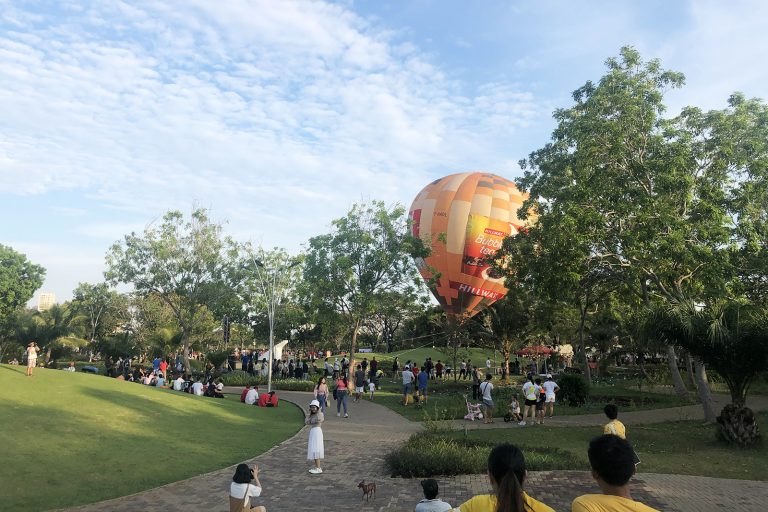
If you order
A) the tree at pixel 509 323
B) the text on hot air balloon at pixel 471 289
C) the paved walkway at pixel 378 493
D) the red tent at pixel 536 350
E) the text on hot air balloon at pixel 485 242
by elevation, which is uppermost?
the text on hot air balloon at pixel 485 242

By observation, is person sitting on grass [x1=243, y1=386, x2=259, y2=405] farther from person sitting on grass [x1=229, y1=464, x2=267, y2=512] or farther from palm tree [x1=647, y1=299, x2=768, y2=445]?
person sitting on grass [x1=229, y1=464, x2=267, y2=512]

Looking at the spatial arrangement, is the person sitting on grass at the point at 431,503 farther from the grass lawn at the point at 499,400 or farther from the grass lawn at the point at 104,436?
the grass lawn at the point at 499,400

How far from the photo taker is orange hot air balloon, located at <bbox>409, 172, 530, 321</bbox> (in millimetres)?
40875

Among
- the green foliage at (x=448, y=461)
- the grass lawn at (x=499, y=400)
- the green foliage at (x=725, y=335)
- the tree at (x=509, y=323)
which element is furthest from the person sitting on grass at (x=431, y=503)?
the tree at (x=509, y=323)

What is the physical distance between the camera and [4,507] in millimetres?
8570

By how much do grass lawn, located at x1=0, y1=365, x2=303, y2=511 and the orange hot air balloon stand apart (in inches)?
935

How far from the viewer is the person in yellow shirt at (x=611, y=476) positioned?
10.1 ft

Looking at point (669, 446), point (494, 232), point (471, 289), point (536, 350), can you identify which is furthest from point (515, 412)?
point (536, 350)

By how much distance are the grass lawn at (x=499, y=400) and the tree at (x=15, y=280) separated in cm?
4504

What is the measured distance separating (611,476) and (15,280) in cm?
6682

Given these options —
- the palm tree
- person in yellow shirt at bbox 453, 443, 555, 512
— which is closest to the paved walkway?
the palm tree

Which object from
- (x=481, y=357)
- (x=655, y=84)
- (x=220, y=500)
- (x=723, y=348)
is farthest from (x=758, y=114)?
(x=481, y=357)

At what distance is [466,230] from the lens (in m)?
41.0

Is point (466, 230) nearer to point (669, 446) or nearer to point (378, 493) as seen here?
point (669, 446)
